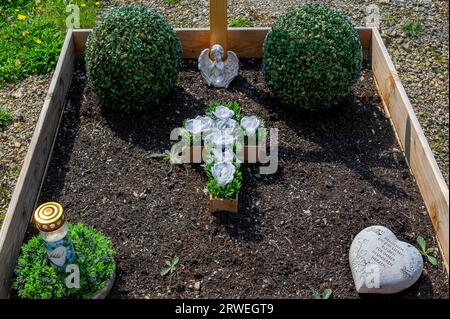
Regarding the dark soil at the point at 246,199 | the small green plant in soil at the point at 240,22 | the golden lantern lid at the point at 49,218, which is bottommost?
the dark soil at the point at 246,199

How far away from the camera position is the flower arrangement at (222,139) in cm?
384

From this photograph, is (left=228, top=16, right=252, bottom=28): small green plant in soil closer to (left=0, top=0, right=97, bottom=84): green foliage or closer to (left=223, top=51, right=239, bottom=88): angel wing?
(left=223, top=51, right=239, bottom=88): angel wing

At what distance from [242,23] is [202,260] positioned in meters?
2.77

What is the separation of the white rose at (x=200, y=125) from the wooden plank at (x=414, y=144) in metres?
1.37

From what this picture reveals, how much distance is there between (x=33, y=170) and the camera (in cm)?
404

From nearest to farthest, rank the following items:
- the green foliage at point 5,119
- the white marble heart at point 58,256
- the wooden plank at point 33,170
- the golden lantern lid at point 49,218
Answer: the golden lantern lid at point 49,218
the white marble heart at point 58,256
the wooden plank at point 33,170
the green foliage at point 5,119

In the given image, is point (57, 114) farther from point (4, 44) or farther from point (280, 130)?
point (280, 130)

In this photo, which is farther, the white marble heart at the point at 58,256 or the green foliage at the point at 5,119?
the green foliage at the point at 5,119

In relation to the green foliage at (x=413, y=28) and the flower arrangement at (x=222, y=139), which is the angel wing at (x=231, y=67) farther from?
the green foliage at (x=413, y=28)

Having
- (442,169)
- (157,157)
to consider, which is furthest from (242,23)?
(442,169)

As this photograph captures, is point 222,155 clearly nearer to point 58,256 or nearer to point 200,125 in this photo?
point 200,125

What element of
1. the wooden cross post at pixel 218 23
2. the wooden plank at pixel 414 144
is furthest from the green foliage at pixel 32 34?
the wooden plank at pixel 414 144

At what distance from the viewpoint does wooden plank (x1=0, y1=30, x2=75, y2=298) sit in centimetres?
358

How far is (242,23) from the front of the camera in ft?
18.7
